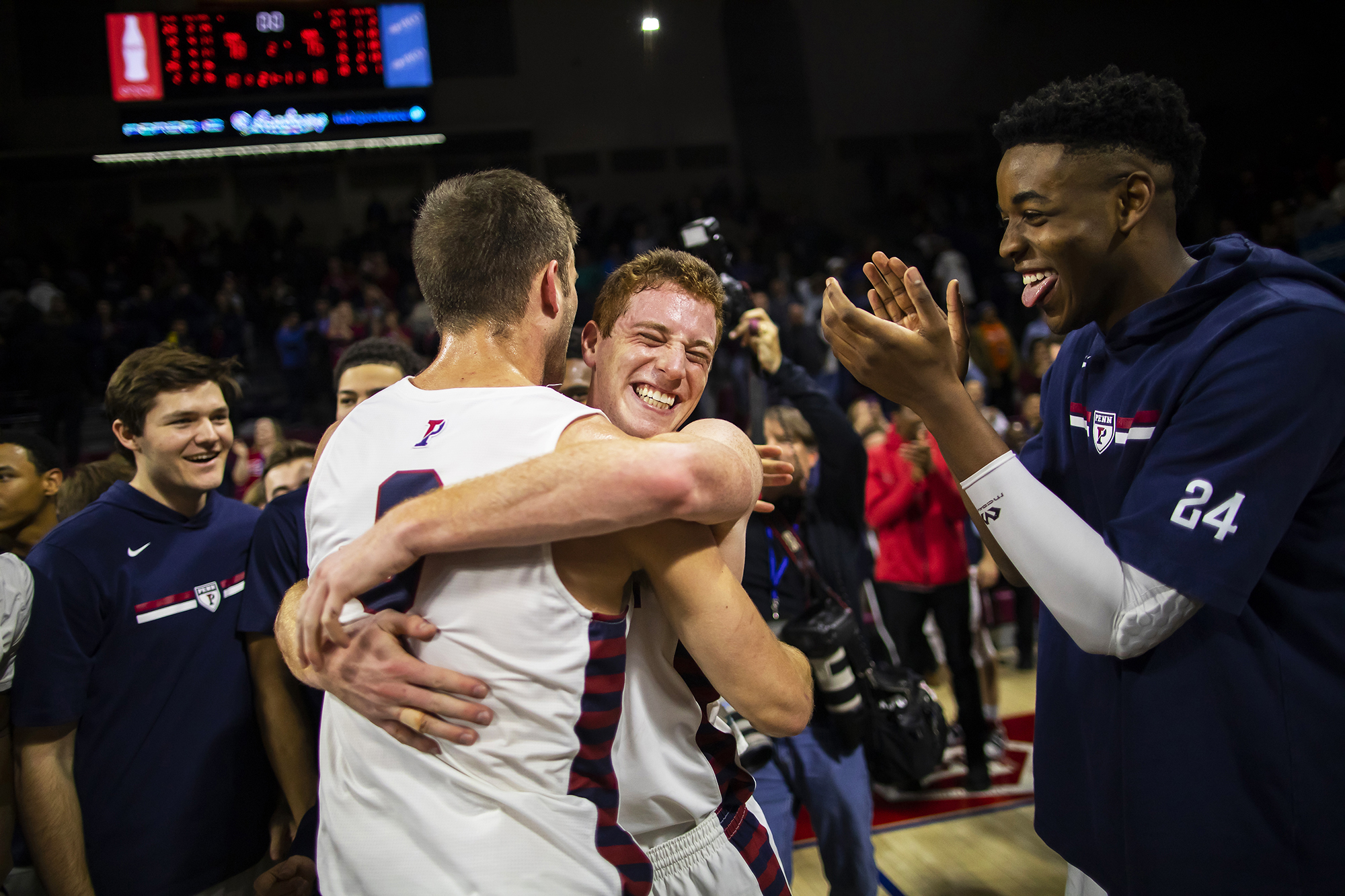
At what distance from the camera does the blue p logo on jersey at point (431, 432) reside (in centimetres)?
137

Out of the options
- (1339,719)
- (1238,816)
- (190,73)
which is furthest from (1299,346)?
(190,73)

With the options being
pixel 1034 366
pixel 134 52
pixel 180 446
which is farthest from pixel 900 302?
pixel 134 52

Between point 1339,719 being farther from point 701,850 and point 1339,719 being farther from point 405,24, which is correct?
point 405,24

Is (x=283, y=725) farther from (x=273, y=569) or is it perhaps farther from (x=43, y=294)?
(x=43, y=294)

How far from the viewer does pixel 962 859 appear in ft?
13.1

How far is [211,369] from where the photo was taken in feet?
8.89

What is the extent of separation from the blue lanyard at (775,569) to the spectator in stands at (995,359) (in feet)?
24.8

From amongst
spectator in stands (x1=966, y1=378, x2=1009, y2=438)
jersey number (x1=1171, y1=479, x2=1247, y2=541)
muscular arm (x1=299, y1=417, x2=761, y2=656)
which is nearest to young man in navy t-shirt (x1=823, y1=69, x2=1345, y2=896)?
jersey number (x1=1171, y1=479, x2=1247, y2=541)

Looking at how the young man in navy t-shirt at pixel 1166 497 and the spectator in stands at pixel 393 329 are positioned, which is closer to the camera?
the young man in navy t-shirt at pixel 1166 497

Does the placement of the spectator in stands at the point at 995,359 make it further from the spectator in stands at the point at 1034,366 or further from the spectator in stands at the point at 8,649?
the spectator in stands at the point at 8,649

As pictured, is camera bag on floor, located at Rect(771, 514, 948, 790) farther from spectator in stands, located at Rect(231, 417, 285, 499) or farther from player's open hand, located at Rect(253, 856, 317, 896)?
spectator in stands, located at Rect(231, 417, 285, 499)

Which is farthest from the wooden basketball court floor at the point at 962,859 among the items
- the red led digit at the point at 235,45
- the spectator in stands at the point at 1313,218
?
the red led digit at the point at 235,45

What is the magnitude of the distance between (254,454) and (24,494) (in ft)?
17.2

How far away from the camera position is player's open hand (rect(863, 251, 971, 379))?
1505mm
